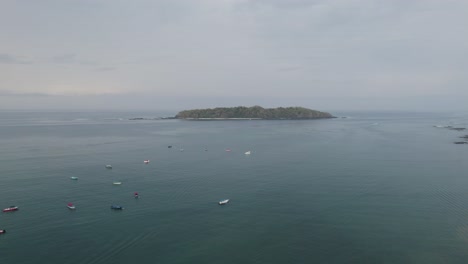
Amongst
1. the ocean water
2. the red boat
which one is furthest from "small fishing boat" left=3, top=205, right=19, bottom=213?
the ocean water

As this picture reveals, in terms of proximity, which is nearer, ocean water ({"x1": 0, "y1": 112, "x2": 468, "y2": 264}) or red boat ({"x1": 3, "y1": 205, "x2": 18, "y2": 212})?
ocean water ({"x1": 0, "y1": 112, "x2": 468, "y2": 264})

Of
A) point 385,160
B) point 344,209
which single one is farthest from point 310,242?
point 385,160

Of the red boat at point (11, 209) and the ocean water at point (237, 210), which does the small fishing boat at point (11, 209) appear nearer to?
the red boat at point (11, 209)

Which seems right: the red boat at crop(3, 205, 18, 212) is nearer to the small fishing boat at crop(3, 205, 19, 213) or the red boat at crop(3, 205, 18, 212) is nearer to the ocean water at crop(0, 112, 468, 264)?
the small fishing boat at crop(3, 205, 19, 213)

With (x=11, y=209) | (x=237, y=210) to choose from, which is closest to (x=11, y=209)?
(x=11, y=209)

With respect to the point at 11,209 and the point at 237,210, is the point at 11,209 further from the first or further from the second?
the point at 237,210

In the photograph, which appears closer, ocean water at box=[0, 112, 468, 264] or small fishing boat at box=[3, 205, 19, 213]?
ocean water at box=[0, 112, 468, 264]

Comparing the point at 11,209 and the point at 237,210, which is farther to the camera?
the point at 237,210

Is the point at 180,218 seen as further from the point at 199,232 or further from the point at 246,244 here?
the point at 246,244
